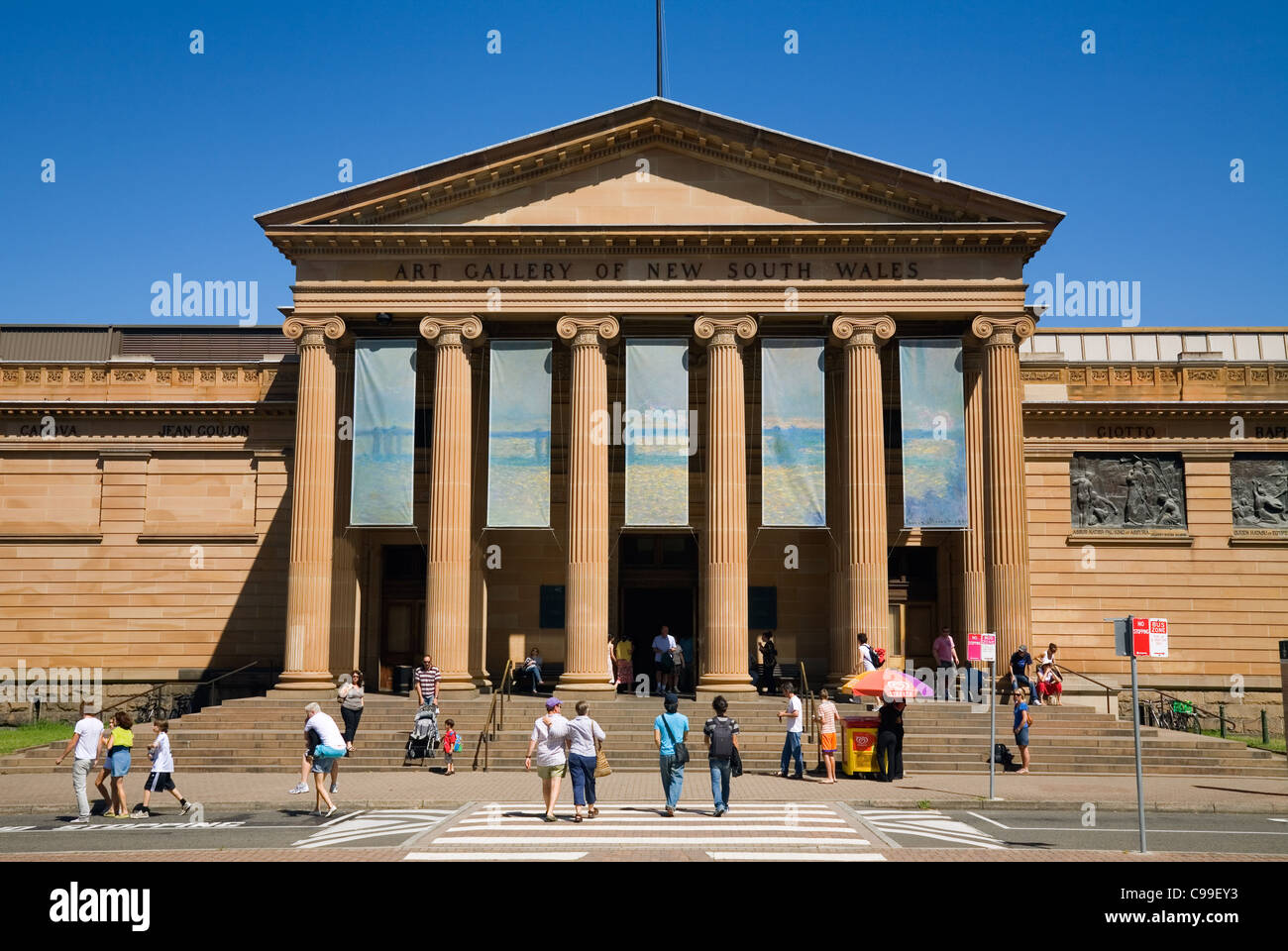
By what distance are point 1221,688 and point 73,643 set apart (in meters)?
35.1

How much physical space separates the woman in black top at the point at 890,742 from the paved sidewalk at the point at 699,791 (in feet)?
1.36

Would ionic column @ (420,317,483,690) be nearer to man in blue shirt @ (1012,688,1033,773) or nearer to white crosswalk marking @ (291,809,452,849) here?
white crosswalk marking @ (291,809,452,849)

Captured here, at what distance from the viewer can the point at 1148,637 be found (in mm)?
16094

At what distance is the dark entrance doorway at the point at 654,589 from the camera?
3434 cm

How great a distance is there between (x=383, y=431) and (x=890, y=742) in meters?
15.6

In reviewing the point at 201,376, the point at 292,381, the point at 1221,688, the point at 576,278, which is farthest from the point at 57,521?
the point at 1221,688

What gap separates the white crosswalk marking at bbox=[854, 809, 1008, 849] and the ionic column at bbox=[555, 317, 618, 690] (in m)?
11.8

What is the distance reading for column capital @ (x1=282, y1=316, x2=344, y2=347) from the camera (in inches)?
1201

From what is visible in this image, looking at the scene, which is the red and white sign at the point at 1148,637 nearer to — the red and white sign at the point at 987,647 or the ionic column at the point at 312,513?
the red and white sign at the point at 987,647

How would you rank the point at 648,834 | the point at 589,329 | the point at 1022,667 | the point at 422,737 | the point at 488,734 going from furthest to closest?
the point at 589,329
the point at 1022,667
the point at 488,734
the point at 422,737
the point at 648,834
